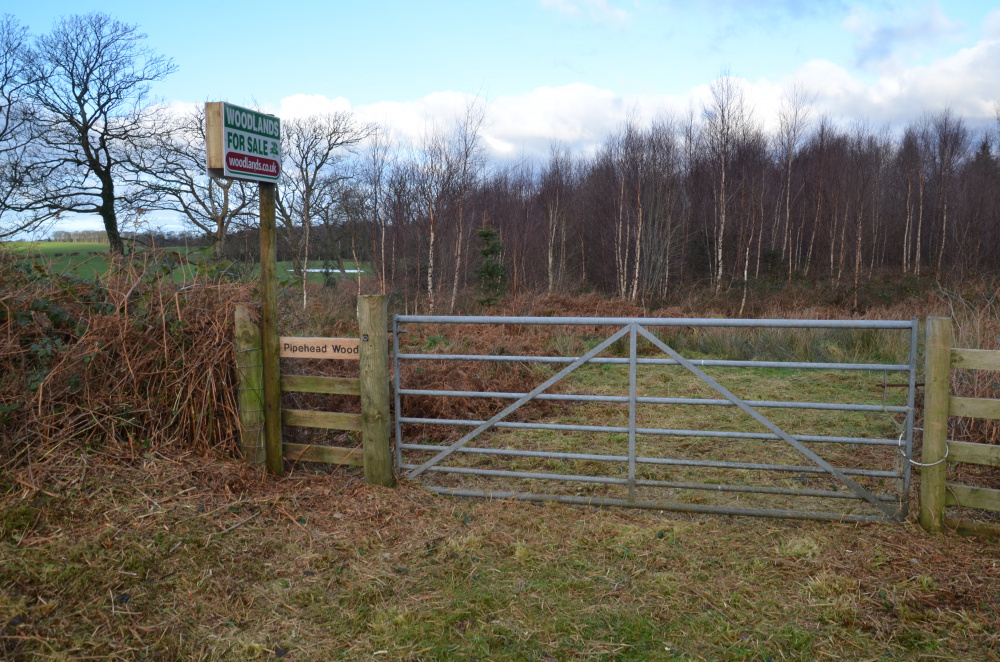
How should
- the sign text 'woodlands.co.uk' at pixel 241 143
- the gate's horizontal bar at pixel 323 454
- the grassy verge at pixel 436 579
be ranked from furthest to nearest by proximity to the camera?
the gate's horizontal bar at pixel 323 454
the sign text 'woodlands.co.uk' at pixel 241 143
the grassy verge at pixel 436 579

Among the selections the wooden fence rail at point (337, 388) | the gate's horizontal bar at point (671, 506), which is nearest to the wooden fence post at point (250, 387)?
the wooden fence rail at point (337, 388)

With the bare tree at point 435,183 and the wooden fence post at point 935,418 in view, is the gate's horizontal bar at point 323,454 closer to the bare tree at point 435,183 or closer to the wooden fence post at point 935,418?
the wooden fence post at point 935,418

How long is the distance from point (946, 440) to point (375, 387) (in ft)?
13.3

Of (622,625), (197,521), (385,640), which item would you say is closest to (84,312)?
(197,521)

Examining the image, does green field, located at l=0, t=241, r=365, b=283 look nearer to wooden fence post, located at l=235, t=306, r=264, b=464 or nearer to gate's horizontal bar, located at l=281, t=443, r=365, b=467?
wooden fence post, located at l=235, t=306, r=264, b=464

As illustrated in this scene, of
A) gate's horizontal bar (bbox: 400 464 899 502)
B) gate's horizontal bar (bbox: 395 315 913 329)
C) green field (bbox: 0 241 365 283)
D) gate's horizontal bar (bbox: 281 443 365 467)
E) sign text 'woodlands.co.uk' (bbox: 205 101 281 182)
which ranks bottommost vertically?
gate's horizontal bar (bbox: 400 464 899 502)

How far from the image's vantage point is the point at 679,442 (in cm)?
695

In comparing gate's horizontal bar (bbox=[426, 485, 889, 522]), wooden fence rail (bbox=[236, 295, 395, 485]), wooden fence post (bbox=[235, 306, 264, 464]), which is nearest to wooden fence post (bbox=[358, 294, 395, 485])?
wooden fence rail (bbox=[236, 295, 395, 485])

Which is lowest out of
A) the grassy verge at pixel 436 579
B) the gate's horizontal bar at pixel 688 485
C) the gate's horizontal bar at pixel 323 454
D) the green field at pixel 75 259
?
the grassy verge at pixel 436 579

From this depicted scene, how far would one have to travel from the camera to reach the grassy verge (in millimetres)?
3297

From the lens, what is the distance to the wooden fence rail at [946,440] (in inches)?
171

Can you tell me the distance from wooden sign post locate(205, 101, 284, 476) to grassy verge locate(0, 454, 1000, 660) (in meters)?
0.55

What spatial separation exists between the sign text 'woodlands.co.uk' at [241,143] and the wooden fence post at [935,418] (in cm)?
491

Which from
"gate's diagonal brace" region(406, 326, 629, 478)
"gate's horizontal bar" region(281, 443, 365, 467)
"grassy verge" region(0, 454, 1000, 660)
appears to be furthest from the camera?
"gate's horizontal bar" region(281, 443, 365, 467)
